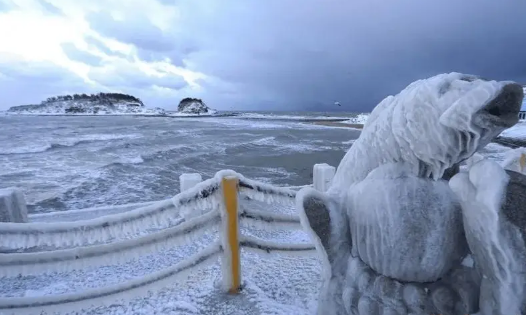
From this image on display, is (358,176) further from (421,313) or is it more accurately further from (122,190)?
(122,190)

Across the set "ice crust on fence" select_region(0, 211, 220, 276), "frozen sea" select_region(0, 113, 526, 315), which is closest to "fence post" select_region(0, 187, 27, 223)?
"frozen sea" select_region(0, 113, 526, 315)

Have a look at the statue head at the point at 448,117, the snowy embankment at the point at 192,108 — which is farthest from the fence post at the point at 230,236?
the snowy embankment at the point at 192,108

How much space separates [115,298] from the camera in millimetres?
2166

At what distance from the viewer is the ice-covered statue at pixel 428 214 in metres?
1.25

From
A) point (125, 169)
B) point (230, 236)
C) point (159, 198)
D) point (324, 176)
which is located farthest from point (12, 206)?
point (125, 169)

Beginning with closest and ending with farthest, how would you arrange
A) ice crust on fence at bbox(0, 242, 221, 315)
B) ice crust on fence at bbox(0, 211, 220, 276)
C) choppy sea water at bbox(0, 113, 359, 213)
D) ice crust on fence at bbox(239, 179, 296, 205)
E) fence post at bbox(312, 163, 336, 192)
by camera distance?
ice crust on fence at bbox(0, 211, 220, 276)
ice crust on fence at bbox(0, 242, 221, 315)
ice crust on fence at bbox(239, 179, 296, 205)
fence post at bbox(312, 163, 336, 192)
choppy sea water at bbox(0, 113, 359, 213)

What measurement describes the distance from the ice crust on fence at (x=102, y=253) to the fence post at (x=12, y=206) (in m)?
1.56

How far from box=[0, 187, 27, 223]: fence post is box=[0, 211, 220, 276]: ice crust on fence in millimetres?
1561

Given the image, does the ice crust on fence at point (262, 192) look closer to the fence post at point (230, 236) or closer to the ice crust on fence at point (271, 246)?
the fence post at point (230, 236)

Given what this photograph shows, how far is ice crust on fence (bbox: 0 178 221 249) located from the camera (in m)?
1.77

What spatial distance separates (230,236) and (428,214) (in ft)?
4.36

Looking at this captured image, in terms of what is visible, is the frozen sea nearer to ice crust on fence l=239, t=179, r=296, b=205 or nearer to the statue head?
ice crust on fence l=239, t=179, r=296, b=205

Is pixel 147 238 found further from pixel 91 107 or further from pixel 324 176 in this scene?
pixel 91 107

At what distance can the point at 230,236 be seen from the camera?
2.23 m
